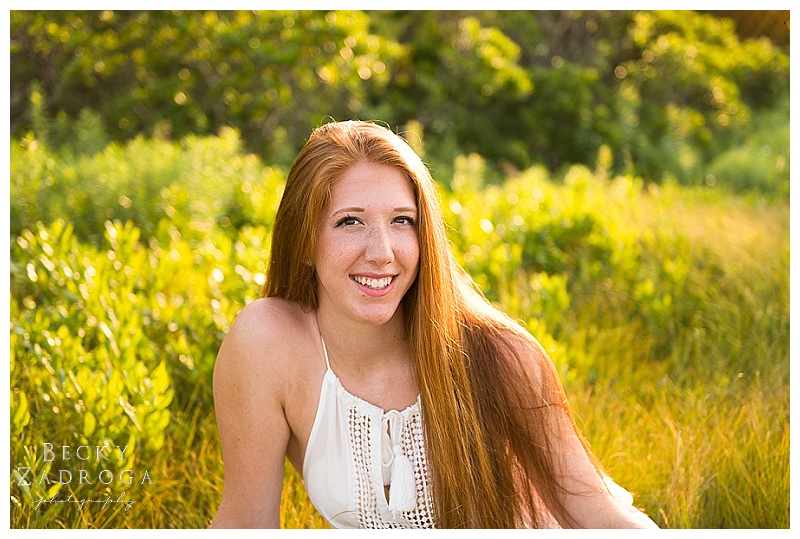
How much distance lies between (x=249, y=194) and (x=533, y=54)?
18.7 ft

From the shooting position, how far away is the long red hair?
1994 millimetres

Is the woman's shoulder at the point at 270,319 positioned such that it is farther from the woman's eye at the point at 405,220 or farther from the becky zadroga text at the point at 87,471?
the becky zadroga text at the point at 87,471

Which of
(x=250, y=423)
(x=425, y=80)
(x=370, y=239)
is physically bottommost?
(x=250, y=423)

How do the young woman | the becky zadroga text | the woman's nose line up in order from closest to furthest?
the woman's nose < the young woman < the becky zadroga text

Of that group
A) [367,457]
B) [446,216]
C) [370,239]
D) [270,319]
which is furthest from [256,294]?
[446,216]

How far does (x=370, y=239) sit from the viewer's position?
1.96 meters

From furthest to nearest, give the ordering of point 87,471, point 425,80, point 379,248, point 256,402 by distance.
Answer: point 425,80, point 87,471, point 256,402, point 379,248

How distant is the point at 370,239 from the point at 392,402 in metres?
0.47

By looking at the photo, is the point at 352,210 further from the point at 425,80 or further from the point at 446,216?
the point at 425,80

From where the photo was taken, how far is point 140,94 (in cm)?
698

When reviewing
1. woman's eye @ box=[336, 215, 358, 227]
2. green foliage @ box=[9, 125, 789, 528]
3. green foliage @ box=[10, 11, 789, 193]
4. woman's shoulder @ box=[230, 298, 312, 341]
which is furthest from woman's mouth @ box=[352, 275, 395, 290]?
green foliage @ box=[10, 11, 789, 193]

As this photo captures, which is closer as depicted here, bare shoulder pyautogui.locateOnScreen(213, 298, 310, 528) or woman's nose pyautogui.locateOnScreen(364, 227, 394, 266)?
woman's nose pyautogui.locateOnScreen(364, 227, 394, 266)

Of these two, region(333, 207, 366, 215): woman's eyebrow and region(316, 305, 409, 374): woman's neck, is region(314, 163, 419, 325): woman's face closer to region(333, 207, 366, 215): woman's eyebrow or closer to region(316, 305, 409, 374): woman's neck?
region(333, 207, 366, 215): woman's eyebrow
